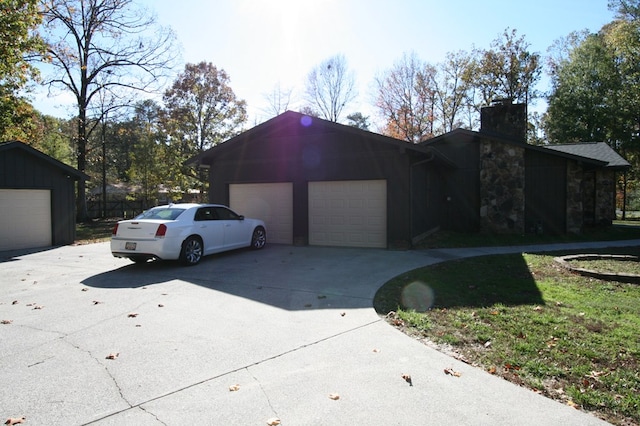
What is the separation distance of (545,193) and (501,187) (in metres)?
1.76

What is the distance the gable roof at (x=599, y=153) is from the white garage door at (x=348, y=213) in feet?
33.7

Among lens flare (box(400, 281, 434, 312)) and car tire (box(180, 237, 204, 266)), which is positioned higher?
car tire (box(180, 237, 204, 266))

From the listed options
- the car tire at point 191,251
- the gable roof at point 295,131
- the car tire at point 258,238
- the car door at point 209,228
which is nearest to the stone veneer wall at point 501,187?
the gable roof at point 295,131

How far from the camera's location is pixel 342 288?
6.96 meters

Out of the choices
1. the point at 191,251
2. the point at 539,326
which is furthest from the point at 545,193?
the point at 191,251

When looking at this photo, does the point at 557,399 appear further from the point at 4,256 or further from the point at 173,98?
the point at 173,98

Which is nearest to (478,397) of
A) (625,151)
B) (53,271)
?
(53,271)

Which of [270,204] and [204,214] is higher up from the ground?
[270,204]

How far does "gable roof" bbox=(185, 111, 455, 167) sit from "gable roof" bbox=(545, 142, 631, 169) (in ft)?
30.1

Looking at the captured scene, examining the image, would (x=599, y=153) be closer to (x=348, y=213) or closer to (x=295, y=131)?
(x=348, y=213)

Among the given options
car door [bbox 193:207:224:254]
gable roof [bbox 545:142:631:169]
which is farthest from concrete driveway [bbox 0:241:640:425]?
gable roof [bbox 545:142:631:169]

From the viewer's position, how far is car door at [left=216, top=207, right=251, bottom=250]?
34.8 feet

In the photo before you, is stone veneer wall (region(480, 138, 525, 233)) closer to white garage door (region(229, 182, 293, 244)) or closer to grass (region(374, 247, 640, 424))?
grass (region(374, 247, 640, 424))

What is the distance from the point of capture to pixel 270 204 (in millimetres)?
13656
